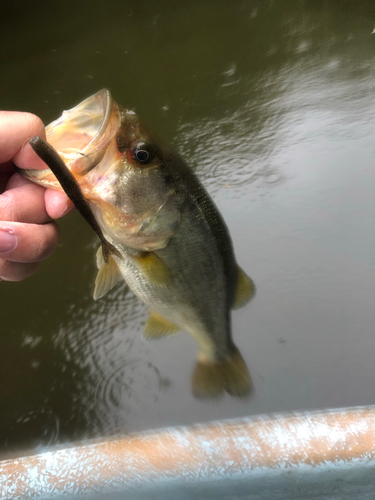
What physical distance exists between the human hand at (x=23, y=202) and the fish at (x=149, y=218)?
42mm

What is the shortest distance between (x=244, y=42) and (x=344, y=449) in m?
2.45

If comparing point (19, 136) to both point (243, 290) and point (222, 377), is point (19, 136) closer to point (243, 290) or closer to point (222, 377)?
point (243, 290)

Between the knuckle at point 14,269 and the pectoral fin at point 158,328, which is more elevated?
the knuckle at point 14,269

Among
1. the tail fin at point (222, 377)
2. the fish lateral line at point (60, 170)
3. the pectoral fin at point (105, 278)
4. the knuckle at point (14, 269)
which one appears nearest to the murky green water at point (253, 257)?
the tail fin at point (222, 377)

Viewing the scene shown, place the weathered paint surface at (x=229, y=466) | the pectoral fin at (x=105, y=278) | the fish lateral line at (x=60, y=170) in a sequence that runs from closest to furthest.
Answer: the fish lateral line at (x=60, y=170), the weathered paint surface at (x=229, y=466), the pectoral fin at (x=105, y=278)

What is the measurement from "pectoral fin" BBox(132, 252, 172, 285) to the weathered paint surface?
382 mm

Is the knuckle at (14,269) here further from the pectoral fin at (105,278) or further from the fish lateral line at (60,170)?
the fish lateral line at (60,170)

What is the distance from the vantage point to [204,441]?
841 millimetres

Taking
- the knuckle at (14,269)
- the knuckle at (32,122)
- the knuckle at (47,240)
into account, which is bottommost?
the knuckle at (14,269)

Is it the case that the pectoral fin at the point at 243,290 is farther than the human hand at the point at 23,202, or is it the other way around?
the pectoral fin at the point at 243,290

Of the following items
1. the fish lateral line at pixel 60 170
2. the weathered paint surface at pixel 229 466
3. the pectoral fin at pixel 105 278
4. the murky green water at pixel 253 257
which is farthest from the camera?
the murky green water at pixel 253 257

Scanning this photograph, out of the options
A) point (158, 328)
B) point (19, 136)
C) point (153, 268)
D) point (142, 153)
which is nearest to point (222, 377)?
point (158, 328)

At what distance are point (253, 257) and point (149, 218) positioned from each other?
73 centimetres

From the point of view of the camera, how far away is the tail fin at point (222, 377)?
1.07m
